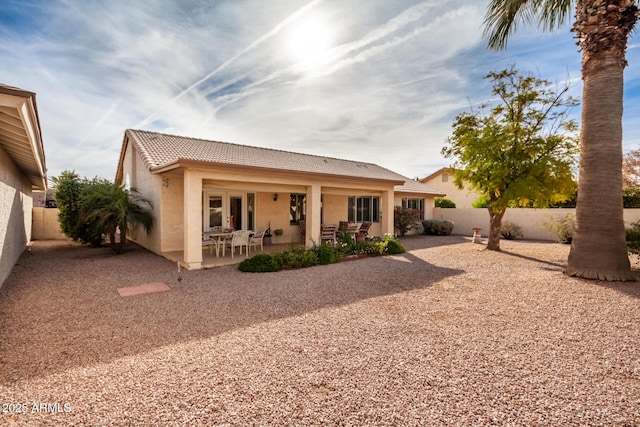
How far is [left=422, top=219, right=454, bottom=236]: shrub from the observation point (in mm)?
21625

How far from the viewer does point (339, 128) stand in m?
19.4

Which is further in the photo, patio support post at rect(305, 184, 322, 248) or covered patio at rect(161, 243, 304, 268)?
patio support post at rect(305, 184, 322, 248)

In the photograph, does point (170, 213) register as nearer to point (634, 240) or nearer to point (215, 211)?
point (215, 211)

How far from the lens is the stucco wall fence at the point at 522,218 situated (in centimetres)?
1803

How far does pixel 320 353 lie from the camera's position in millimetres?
4168

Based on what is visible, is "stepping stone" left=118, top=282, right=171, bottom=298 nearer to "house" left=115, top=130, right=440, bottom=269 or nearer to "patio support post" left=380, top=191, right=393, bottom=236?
"house" left=115, top=130, right=440, bottom=269

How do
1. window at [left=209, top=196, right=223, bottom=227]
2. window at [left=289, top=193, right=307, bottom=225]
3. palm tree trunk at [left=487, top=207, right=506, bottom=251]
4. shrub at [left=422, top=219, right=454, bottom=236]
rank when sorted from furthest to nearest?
1. shrub at [left=422, top=219, right=454, bottom=236]
2. window at [left=289, top=193, right=307, bottom=225]
3. palm tree trunk at [left=487, top=207, right=506, bottom=251]
4. window at [left=209, top=196, right=223, bottom=227]

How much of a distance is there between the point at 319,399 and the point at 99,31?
10476 mm

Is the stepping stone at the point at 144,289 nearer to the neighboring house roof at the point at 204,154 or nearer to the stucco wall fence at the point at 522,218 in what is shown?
the neighboring house roof at the point at 204,154

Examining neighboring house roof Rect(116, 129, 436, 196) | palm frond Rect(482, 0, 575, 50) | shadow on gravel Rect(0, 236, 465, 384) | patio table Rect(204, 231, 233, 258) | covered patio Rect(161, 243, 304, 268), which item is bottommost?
shadow on gravel Rect(0, 236, 465, 384)

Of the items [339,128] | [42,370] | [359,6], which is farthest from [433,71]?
[42,370]

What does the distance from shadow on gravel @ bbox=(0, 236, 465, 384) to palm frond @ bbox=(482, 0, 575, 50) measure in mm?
8323

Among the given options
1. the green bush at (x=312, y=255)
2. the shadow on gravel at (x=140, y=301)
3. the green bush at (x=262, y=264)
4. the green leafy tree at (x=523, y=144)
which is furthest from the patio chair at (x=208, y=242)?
the green leafy tree at (x=523, y=144)

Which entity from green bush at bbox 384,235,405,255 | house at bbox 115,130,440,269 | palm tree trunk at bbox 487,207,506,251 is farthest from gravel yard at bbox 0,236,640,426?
palm tree trunk at bbox 487,207,506,251
